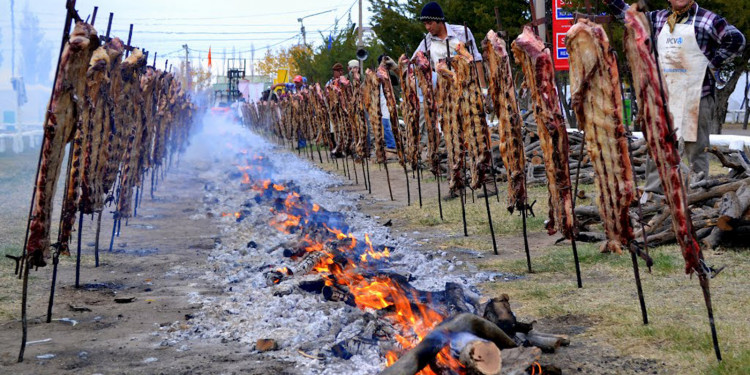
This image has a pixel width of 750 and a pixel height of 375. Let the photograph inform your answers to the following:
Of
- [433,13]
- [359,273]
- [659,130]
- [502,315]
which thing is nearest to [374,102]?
[433,13]

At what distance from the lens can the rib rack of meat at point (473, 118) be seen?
9602mm

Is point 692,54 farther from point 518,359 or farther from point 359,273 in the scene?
point 518,359

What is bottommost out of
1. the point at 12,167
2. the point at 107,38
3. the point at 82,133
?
the point at 12,167

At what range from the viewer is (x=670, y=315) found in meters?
5.84

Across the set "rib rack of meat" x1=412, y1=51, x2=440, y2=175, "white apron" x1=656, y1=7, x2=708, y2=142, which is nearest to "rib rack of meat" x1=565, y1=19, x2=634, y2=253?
"white apron" x1=656, y1=7, x2=708, y2=142

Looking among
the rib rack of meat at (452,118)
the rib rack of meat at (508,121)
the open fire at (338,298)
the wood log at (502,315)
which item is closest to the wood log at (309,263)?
the open fire at (338,298)

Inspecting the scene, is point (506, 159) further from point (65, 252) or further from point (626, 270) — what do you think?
point (65, 252)

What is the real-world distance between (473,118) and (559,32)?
8.52m

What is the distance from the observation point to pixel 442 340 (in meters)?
4.73

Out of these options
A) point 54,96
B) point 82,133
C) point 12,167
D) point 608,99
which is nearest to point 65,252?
point 82,133

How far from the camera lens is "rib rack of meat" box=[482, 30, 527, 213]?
8.45 metres

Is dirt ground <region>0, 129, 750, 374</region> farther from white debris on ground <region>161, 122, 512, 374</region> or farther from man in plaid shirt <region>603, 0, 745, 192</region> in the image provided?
man in plaid shirt <region>603, 0, 745, 192</region>

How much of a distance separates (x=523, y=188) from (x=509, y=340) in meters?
3.65

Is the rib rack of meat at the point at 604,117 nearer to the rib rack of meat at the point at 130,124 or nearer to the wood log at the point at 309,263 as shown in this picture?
the wood log at the point at 309,263
